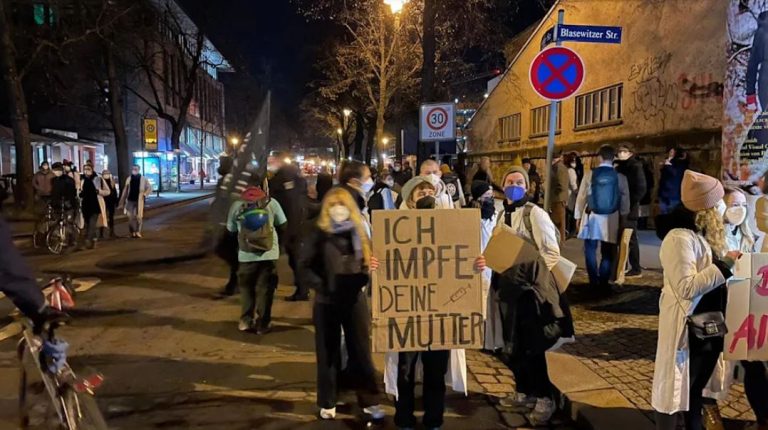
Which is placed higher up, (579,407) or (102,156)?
(102,156)

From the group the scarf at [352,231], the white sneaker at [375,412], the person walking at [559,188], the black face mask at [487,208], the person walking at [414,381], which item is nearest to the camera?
the person walking at [414,381]

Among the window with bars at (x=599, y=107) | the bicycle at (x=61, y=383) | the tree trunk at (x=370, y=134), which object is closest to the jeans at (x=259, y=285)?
the bicycle at (x=61, y=383)

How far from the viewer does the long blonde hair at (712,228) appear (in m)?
3.57

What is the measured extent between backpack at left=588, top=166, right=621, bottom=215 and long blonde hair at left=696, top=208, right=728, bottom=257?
14.6ft

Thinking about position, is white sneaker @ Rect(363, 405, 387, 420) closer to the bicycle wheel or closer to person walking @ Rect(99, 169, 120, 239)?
the bicycle wheel

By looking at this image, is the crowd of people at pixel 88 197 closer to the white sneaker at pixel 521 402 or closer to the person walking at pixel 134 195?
the person walking at pixel 134 195

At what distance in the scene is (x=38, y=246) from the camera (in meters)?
13.7

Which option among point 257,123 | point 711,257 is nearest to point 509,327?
point 711,257

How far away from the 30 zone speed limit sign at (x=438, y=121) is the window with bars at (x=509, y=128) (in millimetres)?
15159

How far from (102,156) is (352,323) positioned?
4185 centimetres

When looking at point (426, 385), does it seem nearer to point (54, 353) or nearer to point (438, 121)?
point (54, 353)

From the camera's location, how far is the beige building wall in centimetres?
1285

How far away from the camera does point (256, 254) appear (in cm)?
696

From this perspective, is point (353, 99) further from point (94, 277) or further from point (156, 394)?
point (156, 394)
